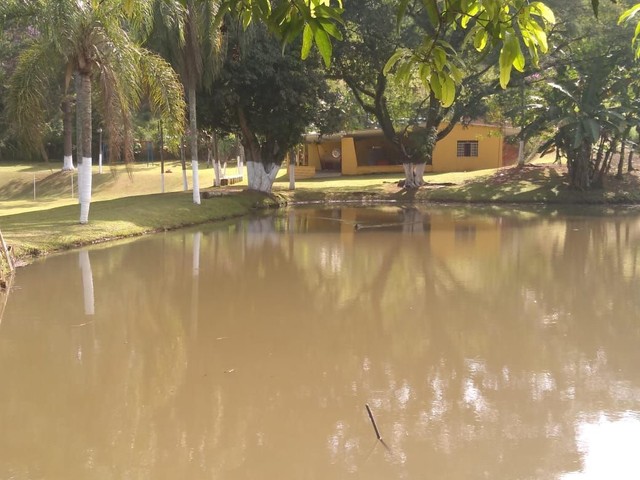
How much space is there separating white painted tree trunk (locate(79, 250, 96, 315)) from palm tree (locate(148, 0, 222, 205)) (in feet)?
26.6

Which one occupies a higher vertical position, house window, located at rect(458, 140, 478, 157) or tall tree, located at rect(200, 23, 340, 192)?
tall tree, located at rect(200, 23, 340, 192)

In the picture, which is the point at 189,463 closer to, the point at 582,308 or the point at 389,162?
the point at 582,308

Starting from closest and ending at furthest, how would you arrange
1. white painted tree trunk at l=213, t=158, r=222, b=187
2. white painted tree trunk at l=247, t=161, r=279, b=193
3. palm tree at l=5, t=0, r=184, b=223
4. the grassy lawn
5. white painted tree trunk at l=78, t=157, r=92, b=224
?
1. palm tree at l=5, t=0, r=184, b=223
2. the grassy lawn
3. white painted tree trunk at l=78, t=157, r=92, b=224
4. white painted tree trunk at l=247, t=161, r=279, b=193
5. white painted tree trunk at l=213, t=158, r=222, b=187

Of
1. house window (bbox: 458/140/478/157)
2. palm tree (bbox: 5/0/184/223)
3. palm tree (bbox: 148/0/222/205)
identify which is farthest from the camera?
house window (bbox: 458/140/478/157)

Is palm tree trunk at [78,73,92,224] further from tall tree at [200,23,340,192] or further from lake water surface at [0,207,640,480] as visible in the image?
tall tree at [200,23,340,192]

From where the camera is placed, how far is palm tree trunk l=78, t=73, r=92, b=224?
1593 centimetres

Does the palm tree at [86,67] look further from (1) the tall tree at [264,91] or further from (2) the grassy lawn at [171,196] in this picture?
(1) the tall tree at [264,91]

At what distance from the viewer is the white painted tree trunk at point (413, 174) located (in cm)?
2972

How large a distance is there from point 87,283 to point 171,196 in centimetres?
1431

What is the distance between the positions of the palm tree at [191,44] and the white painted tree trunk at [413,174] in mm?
11194

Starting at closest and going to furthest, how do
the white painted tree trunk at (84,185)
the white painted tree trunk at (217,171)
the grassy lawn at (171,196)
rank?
the grassy lawn at (171,196) < the white painted tree trunk at (84,185) < the white painted tree trunk at (217,171)

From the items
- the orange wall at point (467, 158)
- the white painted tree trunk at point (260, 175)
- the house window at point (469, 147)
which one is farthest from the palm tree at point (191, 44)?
the house window at point (469, 147)

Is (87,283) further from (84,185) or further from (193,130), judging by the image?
(193,130)

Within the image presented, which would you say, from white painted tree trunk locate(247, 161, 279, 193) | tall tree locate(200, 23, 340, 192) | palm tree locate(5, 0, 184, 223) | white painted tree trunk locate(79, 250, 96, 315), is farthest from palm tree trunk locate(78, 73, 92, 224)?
white painted tree trunk locate(247, 161, 279, 193)
